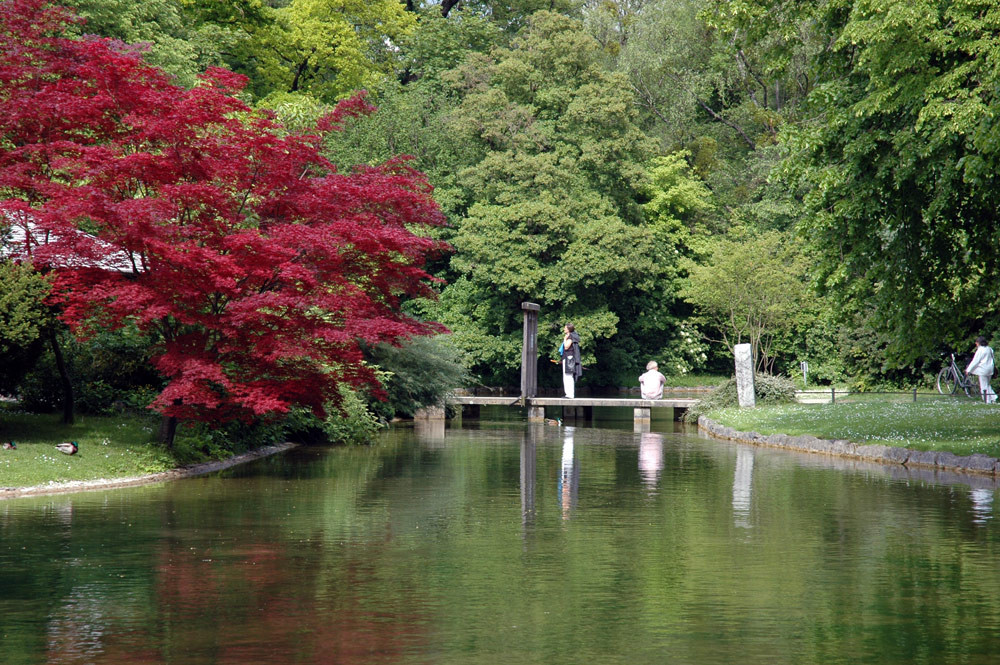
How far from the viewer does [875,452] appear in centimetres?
2066

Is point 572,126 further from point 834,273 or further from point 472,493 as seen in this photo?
point 472,493

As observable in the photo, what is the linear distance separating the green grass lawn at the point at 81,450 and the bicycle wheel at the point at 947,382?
2354 cm

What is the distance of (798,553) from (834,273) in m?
10.5

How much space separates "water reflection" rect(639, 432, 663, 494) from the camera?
1705cm

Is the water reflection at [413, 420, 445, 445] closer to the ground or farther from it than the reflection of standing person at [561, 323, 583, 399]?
closer to the ground

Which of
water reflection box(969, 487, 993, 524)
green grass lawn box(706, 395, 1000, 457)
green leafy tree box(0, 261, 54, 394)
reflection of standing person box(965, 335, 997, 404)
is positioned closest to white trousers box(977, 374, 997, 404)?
reflection of standing person box(965, 335, 997, 404)

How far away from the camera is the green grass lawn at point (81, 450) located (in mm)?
15266

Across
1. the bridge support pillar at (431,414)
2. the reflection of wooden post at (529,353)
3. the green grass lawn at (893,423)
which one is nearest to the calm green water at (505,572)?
the green grass lawn at (893,423)

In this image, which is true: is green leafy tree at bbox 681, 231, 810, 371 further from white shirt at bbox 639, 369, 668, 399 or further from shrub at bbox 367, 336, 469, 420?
shrub at bbox 367, 336, 469, 420

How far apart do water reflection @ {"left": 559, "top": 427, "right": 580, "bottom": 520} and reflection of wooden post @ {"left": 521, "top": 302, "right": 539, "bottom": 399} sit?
37.2 feet

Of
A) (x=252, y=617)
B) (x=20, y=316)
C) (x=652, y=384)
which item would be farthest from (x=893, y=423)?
(x=252, y=617)

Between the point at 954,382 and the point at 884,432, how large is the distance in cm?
1389

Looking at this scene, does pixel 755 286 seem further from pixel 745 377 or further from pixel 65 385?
pixel 65 385

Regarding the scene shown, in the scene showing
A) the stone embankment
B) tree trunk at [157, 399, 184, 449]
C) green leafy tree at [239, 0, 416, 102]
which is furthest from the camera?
green leafy tree at [239, 0, 416, 102]
